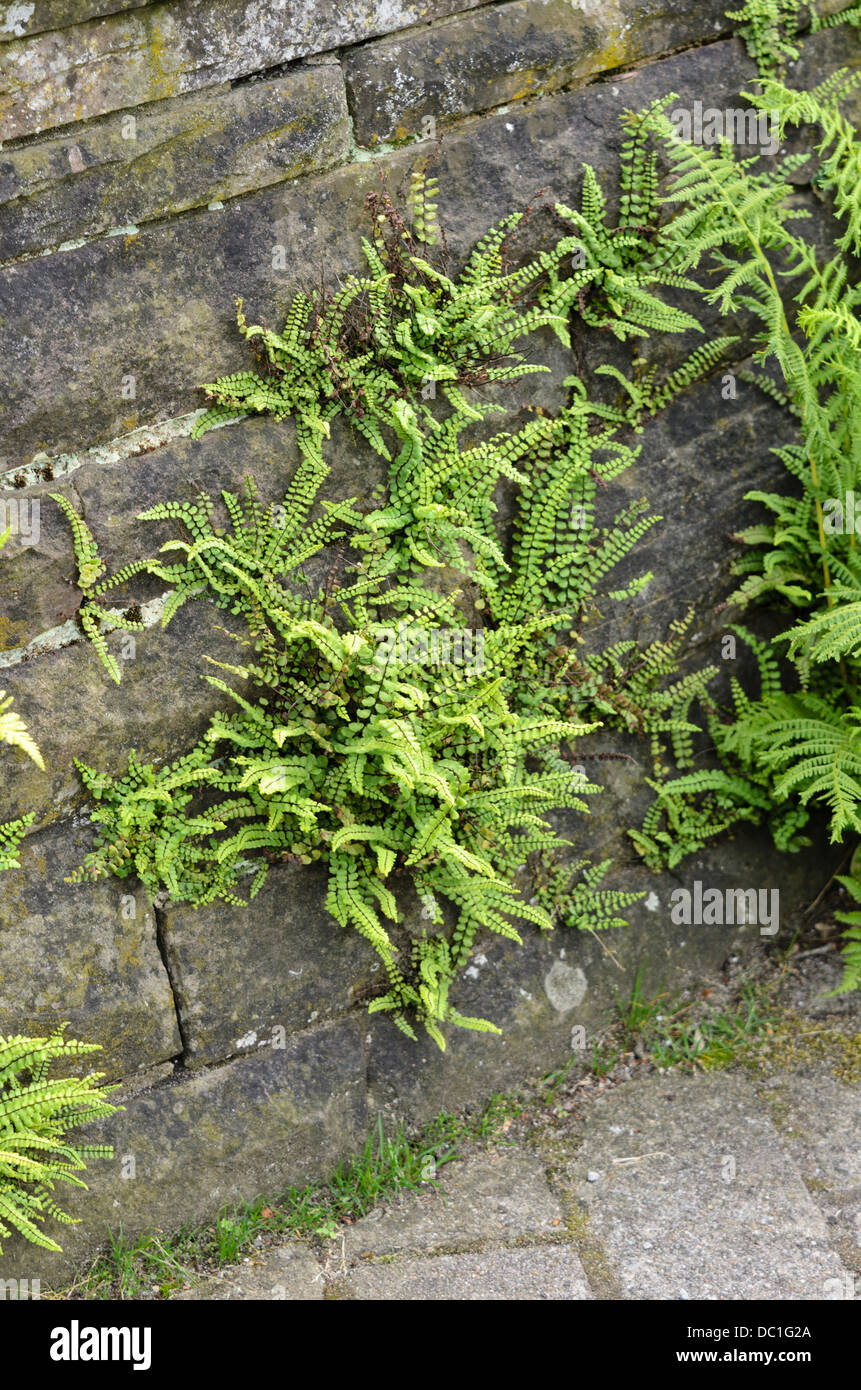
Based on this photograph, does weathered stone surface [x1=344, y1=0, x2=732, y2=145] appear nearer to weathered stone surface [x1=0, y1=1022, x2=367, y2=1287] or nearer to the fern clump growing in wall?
the fern clump growing in wall

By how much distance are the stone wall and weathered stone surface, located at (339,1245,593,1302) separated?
597 mm

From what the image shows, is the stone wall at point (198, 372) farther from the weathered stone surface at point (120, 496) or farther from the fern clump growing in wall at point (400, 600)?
the fern clump growing in wall at point (400, 600)

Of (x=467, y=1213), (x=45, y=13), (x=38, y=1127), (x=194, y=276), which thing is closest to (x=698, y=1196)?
(x=467, y=1213)

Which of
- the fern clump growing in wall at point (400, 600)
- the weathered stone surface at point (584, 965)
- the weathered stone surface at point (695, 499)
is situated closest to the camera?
the fern clump growing in wall at point (400, 600)

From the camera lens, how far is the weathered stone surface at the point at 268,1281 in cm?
430

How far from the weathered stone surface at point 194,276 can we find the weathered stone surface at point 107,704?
780 millimetres

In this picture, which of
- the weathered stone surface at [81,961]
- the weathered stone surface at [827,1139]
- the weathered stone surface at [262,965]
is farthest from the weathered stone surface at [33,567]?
the weathered stone surface at [827,1139]

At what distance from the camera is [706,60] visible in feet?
16.4

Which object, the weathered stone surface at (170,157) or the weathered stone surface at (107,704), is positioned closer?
the weathered stone surface at (170,157)

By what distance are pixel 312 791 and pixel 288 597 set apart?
777mm

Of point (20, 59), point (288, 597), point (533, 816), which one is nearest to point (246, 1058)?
point (533, 816)

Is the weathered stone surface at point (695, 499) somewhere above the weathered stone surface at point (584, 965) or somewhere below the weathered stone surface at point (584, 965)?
above

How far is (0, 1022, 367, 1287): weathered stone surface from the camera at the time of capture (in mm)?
4438

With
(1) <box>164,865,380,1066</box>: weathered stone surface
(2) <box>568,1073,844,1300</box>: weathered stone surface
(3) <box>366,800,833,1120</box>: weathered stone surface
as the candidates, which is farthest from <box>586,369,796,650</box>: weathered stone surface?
(2) <box>568,1073,844,1300</box>: weathered stone surface
